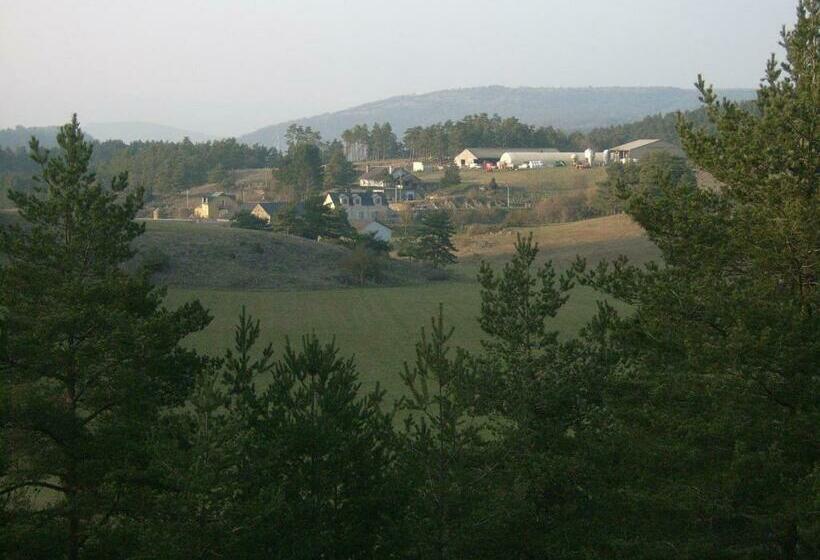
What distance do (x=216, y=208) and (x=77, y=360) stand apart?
83108mm

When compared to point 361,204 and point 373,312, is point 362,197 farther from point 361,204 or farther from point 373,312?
point 373,312

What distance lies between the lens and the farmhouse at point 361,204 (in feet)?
294

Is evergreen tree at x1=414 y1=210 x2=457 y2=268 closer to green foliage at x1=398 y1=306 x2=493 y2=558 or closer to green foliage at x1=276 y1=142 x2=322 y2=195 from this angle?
green foliage at x1=276 y1=142 x2=322 y2=195

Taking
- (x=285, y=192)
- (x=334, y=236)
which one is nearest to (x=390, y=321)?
(x=334, y=236)

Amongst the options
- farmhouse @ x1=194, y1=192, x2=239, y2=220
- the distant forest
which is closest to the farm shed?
the distant forest

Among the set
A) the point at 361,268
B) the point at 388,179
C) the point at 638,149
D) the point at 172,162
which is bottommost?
the point at 361,268

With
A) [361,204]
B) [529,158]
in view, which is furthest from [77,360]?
[529,158]

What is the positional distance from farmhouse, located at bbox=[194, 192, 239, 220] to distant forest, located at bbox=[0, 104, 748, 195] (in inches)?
363

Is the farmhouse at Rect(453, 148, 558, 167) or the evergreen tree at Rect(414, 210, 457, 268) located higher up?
the farmhouse at Rect(453, 148, 558, 167)

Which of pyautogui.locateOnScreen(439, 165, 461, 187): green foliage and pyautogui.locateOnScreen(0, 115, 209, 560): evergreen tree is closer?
pyautogui.locateOnScreen(0, 115, 209, 560): evergreen tree

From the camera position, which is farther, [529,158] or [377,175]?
[529,158]

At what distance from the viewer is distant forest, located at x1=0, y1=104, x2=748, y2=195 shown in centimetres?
10762

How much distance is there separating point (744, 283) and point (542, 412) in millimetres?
2665

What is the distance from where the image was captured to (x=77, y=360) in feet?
33.3
